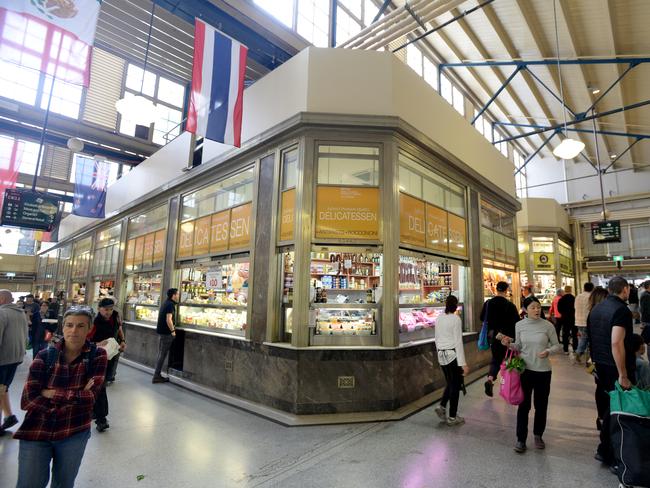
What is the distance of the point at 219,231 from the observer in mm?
6883

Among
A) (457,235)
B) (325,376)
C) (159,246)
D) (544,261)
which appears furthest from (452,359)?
(544,261)

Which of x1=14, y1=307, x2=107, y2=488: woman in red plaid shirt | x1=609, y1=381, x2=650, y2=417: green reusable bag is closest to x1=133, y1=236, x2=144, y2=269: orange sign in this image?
x1=14, y1=307, x2=107, y2=488: woman in red plaid shirt

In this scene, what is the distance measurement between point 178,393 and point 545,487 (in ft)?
17.5

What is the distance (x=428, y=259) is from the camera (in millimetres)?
6316

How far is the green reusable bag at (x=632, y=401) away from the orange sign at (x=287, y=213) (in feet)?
13.1

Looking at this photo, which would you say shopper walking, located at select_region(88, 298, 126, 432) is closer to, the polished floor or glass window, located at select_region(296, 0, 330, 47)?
the polished floor

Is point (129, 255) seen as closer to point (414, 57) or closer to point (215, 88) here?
point (215, 88)

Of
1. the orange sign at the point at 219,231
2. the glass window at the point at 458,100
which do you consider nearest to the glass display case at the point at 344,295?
the orange sign at the point at 219,231

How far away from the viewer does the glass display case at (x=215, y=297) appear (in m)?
6.34

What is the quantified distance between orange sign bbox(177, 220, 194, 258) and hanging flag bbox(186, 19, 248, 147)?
3.06m

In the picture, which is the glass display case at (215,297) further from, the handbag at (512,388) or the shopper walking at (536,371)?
the shopper walking at (536,371)

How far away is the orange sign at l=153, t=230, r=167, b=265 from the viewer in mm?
8734

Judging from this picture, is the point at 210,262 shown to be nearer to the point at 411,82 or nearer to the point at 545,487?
the point at 411,82

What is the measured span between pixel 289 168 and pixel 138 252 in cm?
650
